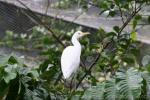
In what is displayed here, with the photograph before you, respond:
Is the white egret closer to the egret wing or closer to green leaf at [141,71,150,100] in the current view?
the egret wing

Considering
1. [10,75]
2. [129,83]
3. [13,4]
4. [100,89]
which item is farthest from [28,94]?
[13,4]

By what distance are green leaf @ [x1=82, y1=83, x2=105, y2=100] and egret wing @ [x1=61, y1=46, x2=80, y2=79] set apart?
684 millimetres

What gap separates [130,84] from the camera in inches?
76.2

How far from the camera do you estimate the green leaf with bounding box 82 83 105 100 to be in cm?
200

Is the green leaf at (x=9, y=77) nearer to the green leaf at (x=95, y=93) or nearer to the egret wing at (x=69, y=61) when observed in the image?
the green leaf at (x=95, y=93)

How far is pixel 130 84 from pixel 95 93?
17cm

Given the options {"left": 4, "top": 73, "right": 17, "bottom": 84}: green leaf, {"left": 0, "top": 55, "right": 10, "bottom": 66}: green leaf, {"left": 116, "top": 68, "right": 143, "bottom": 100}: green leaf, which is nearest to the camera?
{"left": 116, "top": 68, "right": 143, "bottom": 100}: green leaf

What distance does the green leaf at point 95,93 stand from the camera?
6.57 feet

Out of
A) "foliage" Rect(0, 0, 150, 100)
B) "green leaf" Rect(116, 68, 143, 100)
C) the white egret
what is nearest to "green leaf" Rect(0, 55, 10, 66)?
"foliage" Rect(0, 0, 150, 100)

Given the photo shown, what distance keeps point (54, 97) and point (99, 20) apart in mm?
2158

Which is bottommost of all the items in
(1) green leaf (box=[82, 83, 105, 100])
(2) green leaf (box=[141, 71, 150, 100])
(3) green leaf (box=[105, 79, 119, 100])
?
(1) green leaf (box=[82, 83, 105, 100])

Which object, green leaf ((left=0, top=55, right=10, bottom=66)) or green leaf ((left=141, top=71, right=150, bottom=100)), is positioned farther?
green leaf ((left=0, top=55, right=10, bottom=66))

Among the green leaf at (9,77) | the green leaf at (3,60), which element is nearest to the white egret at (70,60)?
the green leaf at (3,60)

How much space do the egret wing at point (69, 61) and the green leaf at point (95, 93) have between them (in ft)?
2.24
